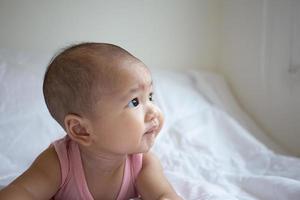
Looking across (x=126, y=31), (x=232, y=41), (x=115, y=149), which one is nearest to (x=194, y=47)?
(x=232, y=41)

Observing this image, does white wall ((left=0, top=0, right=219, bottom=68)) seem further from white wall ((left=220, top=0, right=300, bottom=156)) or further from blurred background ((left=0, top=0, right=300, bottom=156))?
white wall ((left=220, top=0, right=300, bottom=156))

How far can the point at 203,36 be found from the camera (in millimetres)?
1604

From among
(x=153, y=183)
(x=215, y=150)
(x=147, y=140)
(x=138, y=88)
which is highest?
(x=138, y=88)

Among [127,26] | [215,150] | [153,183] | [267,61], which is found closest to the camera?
[153,183]

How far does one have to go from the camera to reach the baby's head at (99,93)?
0.65 meters

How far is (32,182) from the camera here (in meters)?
0.67

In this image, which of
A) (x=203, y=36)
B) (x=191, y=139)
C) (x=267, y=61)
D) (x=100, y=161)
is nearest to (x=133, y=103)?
(x=100, y=161)

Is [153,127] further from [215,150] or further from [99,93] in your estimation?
[215,150]

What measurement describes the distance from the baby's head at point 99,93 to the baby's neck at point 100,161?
50 mm

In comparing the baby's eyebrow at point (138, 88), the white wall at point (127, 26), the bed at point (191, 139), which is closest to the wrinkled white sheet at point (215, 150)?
the bed at point (191, 139)

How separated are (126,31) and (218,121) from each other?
54 cm

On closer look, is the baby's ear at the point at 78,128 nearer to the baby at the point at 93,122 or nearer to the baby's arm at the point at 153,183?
the baby at the point at 93,122

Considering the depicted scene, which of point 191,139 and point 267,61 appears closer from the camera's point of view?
point 191,139

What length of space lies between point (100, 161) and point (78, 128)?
9cm
